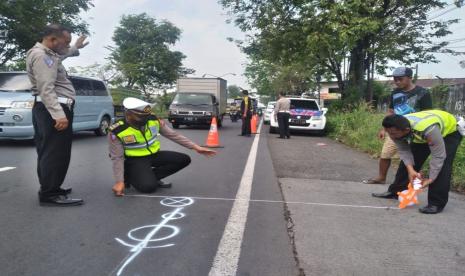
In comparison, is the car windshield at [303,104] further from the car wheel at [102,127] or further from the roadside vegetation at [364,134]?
the car wheel at [102,127]

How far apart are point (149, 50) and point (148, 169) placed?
181ft

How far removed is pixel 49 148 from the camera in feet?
16.2

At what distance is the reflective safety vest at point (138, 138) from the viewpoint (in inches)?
221

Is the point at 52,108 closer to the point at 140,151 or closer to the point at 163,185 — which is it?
the point at 140,151

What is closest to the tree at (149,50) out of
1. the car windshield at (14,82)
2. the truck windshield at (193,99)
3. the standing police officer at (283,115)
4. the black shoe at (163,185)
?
the truck windshield at (193,99)

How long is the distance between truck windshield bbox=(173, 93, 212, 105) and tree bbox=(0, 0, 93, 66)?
7.08 meters

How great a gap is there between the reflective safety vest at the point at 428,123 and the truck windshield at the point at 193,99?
54.1 feet

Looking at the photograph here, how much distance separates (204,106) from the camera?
2095 cm

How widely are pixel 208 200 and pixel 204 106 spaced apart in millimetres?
15504

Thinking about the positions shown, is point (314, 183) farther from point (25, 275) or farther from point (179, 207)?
point (25, 275)

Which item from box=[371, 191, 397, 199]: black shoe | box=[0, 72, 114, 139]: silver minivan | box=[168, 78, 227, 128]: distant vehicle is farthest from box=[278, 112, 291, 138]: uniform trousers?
box=[371, 191, 397, 199]: black shoe

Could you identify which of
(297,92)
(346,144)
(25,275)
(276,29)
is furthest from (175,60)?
(25,275)

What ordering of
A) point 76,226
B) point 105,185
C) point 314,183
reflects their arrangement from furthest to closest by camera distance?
point 314,183 < point 105,185 < point 76,226

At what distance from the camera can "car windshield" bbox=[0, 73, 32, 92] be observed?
437 inches
